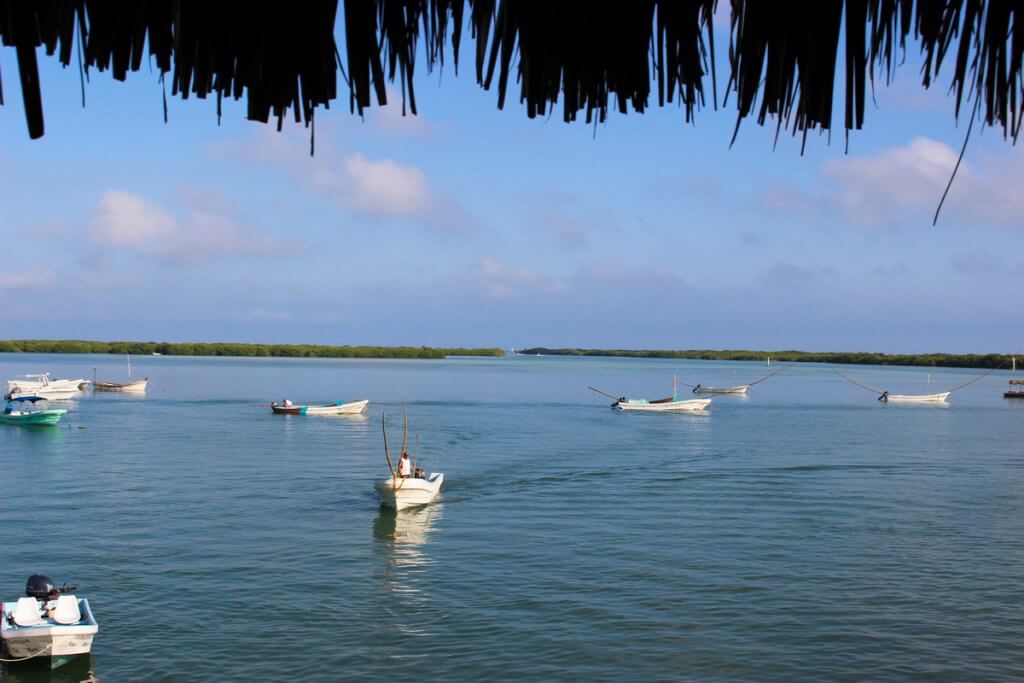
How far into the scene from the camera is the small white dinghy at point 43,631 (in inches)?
535

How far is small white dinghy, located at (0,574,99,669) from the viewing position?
1358 centimetres

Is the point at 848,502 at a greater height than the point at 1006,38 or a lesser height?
lesser

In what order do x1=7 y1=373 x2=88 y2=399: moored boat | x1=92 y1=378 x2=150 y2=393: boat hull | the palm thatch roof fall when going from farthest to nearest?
x1=92 y1=378 x2=150 y2=393: boat hull
x1=7 y1=373 x2=88 y2=399: moored boat
the palm thatch roof

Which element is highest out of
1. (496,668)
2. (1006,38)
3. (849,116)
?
(1006,38)

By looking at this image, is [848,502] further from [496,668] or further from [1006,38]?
[1006,38]

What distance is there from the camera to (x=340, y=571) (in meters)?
19.3

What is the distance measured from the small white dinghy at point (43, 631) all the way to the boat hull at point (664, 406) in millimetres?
52158

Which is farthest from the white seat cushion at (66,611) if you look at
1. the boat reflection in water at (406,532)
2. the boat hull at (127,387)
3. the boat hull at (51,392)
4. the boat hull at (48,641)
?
the boat hull at (127,387)

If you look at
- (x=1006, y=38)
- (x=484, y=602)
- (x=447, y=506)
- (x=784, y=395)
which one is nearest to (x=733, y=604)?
(x=484, y=602)

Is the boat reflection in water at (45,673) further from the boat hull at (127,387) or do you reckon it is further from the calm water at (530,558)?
the boat hull at (127,387)

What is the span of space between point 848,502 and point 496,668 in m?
17.9

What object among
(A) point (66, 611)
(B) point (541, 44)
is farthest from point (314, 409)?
(B) point (541, 44)

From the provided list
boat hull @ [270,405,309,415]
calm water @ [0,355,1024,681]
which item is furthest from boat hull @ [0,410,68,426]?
boat hull @ [270,405,309,415]

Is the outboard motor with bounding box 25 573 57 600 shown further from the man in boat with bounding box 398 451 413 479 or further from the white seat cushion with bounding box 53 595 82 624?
the man in boat with bounding box 398 451 413 479
